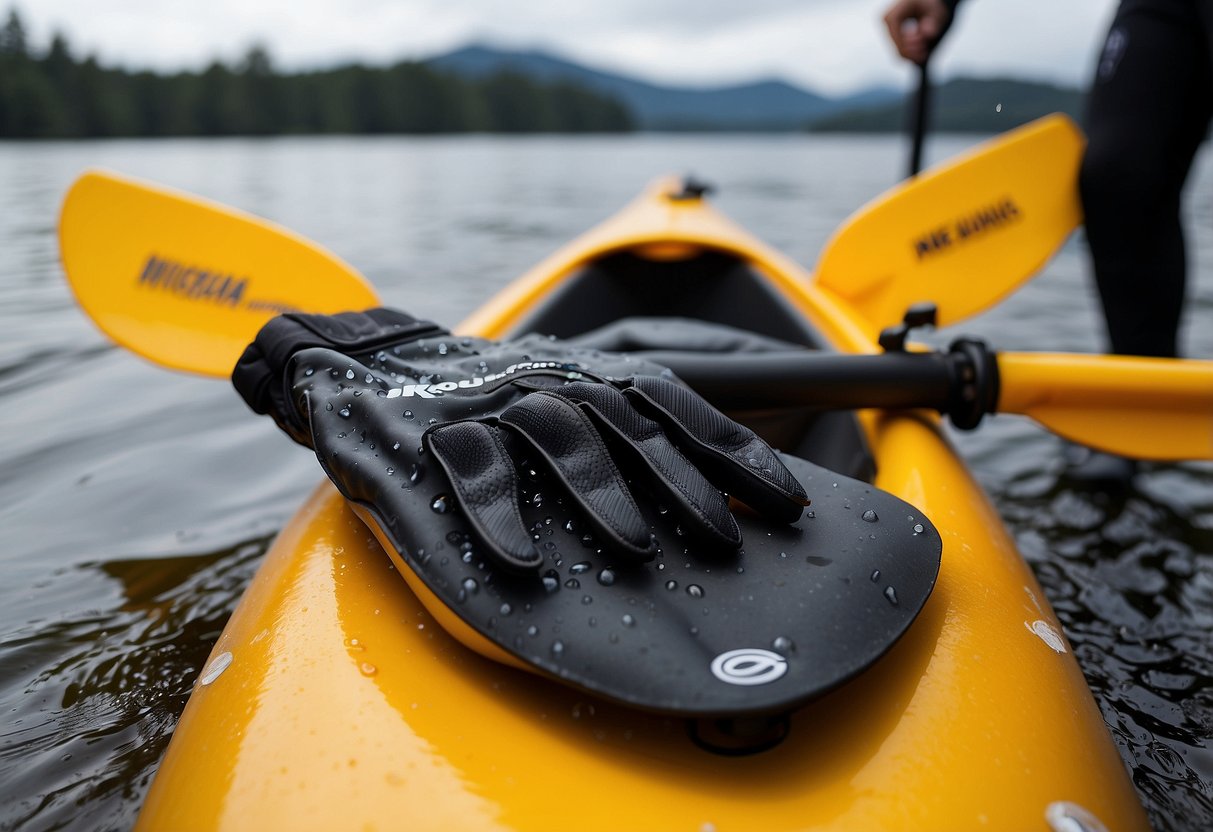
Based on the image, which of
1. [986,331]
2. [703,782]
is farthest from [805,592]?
[986,331]

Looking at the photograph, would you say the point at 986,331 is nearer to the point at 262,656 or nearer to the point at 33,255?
the point at 262,656

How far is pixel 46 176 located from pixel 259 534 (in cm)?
1279

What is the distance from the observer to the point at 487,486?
2.75ft

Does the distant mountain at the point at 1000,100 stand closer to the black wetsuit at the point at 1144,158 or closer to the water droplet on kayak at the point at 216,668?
the black wetsuit at the point at 1144,158

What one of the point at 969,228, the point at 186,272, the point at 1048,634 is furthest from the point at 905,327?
the point at 186,272

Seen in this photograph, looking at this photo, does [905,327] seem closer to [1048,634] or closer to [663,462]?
[1048,634]

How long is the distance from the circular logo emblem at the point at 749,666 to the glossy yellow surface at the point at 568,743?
0.08m

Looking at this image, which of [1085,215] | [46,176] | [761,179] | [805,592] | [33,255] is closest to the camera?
[805,592]

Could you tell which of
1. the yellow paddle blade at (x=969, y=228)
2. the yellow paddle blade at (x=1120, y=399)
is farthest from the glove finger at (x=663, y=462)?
the yellow paddle blade at (x=969, y=228)

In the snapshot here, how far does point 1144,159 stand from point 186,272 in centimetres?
224

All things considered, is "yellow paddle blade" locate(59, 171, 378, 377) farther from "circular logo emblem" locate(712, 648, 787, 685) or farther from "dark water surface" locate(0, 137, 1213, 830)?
"circular logo emblem" locate(712, 648, 787, 685)

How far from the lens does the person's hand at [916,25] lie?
2273 millimetres

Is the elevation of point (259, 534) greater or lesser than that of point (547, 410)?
lesser

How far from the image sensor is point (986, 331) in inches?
163
